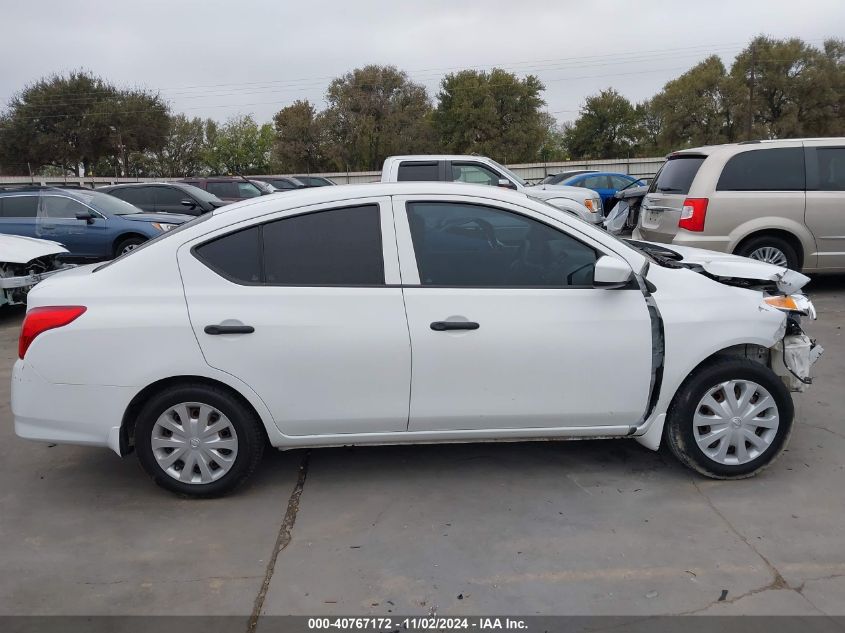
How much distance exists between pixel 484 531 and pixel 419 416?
68 centimetres

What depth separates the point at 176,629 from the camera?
9.32 feet

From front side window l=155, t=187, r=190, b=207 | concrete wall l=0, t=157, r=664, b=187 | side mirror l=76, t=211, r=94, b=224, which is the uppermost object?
concrete wall l=0, t=157, r=664, b=187

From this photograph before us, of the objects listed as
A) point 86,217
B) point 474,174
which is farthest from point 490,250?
Result: point 86,217

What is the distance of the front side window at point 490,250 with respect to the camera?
3.80 m

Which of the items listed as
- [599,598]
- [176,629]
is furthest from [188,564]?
[599,598]

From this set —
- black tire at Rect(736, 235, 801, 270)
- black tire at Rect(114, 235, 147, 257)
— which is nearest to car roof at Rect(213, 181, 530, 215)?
black tire at Rect(736, 235, 801, 270)

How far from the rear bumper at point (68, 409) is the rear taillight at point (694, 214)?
258 inches

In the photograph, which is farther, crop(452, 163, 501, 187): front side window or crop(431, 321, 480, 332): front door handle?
crop(452, 163, 501, 187): front side window

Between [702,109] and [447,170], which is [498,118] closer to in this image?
[702,109]

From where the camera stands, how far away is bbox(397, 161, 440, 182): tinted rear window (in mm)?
10328

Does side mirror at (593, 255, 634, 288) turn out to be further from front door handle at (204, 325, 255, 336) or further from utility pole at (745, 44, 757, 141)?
utility pole at (745, 44, 757, 141)

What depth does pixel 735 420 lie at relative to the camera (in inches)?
152

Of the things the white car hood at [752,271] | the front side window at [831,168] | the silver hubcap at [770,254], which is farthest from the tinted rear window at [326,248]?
the front side window at [831,168]

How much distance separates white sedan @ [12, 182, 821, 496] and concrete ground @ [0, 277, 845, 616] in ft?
1.00
